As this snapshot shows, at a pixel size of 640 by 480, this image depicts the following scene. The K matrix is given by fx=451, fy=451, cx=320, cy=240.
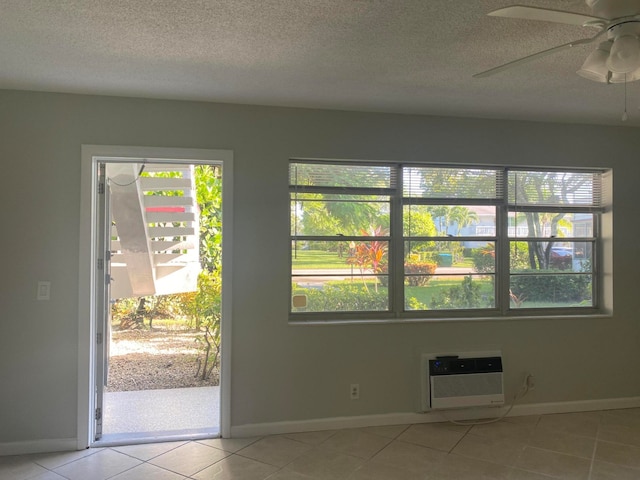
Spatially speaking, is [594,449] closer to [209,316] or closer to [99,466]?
[99,466]

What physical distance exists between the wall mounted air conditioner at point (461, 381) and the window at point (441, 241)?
0.36m

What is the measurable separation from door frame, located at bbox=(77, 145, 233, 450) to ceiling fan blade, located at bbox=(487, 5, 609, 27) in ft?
7.07

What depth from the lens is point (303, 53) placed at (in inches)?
92.9

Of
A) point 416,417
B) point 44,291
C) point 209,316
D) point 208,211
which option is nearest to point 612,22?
point 416,417

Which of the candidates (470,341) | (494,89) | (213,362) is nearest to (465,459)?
(470,341)

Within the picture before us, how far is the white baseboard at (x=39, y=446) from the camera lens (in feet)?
9.52

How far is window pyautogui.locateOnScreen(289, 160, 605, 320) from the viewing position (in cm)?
346

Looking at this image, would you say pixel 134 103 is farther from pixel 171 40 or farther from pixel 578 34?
pixel 578 34

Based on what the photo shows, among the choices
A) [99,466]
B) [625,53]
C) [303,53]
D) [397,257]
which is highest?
[303,53]

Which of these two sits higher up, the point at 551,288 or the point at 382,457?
the point at 551,288

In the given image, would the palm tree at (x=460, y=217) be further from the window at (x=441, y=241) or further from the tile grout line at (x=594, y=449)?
the tile grout line at (x=594, y=449)

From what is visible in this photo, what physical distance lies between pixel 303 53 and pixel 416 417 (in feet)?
8.87

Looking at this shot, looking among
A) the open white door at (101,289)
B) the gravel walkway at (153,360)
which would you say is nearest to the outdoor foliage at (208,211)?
the gravel walkway at (153,360)

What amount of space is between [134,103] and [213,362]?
2.92m
